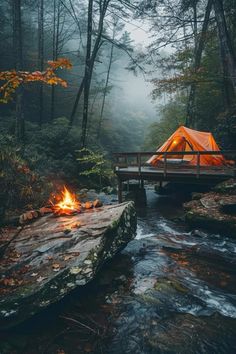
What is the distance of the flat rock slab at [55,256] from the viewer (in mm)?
3930

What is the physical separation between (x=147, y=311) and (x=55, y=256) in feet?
6.43

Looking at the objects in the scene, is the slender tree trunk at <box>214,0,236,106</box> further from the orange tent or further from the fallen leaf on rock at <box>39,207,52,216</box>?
the fallen leaf on rock at <box>39,207,52,216</box>

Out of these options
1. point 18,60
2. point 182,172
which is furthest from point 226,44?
point 18,60

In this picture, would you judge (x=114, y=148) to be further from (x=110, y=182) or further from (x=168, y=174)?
(x=168, y=174)

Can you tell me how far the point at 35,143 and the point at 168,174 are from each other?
1006 centimetres

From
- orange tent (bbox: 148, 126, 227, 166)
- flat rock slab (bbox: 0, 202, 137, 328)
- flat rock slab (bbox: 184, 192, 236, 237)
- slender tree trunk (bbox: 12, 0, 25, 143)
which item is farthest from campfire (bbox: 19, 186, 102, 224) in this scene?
slender tree trunk (bbox: 12, 0, 25, 143)

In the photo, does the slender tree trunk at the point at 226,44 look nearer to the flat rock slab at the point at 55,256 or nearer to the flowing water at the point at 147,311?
the flowing water at the point at 147,311

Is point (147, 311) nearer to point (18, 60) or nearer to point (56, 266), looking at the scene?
point (56, 266)

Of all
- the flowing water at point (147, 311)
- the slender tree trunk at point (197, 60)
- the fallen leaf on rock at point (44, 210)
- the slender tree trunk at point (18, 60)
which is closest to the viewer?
the flowing water at point (147, 311)

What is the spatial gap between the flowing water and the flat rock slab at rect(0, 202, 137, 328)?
0.46 metres

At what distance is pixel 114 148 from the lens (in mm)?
34219

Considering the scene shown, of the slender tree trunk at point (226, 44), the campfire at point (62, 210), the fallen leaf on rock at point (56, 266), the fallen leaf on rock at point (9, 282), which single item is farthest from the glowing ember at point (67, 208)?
the slender tree trunk at point (226, 44)

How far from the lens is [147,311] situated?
455 cm

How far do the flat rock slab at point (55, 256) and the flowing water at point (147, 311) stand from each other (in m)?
0.46
